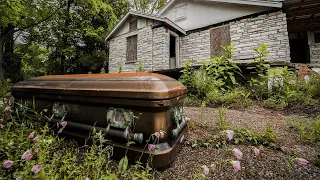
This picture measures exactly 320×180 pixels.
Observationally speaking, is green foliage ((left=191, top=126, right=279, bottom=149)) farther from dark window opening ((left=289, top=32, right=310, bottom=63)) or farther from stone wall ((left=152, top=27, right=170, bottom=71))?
dark window opening ((left=289, top=32, right=310, bottom=63))

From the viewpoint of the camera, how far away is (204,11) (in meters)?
9.07

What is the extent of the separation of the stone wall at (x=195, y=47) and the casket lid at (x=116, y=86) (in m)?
8.02

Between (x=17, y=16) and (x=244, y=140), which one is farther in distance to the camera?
(x=17, y=16)

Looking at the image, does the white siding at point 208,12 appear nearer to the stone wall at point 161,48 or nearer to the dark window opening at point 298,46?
the stone wall at point 161,48

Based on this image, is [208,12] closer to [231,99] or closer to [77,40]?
[231,99]

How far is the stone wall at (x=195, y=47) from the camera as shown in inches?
344

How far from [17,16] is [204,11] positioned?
893 centimetres

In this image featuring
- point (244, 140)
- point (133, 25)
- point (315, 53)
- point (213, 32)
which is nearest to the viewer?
point (244, 140)

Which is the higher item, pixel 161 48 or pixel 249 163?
pixel 161 48

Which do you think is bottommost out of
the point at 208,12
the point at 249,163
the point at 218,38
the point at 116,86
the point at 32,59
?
the point at 249,163

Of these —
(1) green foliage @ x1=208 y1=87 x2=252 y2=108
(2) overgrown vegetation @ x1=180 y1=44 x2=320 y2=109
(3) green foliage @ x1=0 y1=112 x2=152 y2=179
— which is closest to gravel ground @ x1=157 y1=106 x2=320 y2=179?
(3) green foliage @ x1=0 y1=112 x2=152 y2=179

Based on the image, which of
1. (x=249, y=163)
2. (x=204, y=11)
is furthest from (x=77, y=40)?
(x=249, y=163)

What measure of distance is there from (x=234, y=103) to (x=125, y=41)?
852cm

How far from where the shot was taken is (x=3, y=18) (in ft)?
18.3
